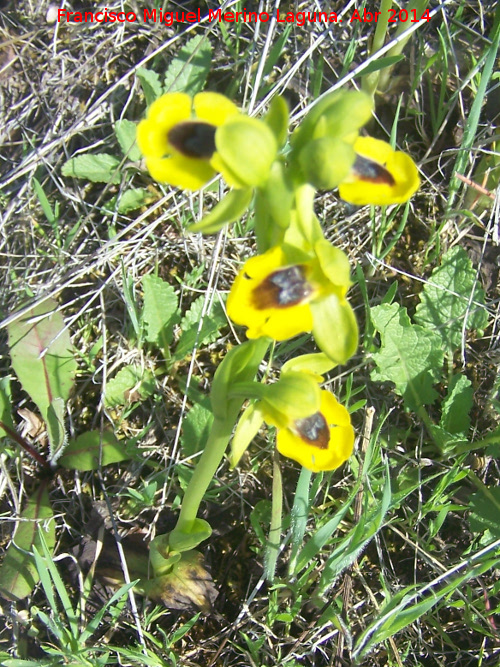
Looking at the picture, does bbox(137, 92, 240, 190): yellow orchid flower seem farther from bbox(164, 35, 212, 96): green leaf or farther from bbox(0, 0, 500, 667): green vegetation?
bbox(164, 35, 212, 96): green leaf

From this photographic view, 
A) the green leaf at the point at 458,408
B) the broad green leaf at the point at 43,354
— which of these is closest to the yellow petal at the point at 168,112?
the broad green leaf at the point at 43,354

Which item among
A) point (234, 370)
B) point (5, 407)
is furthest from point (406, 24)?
point (5, 407)

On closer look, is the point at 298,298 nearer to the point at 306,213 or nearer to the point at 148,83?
the point at 306,213

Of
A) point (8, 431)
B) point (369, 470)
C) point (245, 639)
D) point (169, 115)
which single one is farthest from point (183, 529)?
point (169, 115)

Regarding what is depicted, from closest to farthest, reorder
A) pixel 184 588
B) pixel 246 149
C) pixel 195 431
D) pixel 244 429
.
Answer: pixel 246 149 < pixel 244 429 < pixel 184 588 < pixel 195 431

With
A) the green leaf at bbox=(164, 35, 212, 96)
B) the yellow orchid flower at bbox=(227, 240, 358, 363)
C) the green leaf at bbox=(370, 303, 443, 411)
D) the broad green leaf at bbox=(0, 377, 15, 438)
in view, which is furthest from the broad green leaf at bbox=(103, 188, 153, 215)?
the yellow orchid flower at bbox=(227, 240, 358, 363)

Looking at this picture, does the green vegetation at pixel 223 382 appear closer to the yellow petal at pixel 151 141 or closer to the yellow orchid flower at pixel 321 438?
the yellow orchid flower at pixel 321 438
